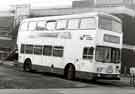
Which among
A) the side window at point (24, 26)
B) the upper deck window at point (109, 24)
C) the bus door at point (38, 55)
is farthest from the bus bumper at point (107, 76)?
the side window at point (24, 26)

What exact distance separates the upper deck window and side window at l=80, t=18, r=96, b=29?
422 millimetres

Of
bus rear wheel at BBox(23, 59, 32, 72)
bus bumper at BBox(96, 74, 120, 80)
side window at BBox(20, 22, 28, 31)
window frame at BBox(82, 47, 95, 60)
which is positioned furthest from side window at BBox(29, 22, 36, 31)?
bus bumper at BBox(96, 74, 120, 80)

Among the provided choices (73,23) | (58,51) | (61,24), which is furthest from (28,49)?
(73,23)

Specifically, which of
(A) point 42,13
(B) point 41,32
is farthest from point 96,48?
(A) point 42,13

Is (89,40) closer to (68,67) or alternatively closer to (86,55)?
(86,55)

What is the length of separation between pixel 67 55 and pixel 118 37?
353 centimetres

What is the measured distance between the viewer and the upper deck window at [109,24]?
21312 mm

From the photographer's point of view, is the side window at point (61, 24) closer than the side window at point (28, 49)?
Yes

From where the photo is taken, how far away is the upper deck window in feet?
69.9

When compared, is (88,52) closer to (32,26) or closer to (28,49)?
(28,49)

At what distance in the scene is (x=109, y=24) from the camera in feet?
71.6

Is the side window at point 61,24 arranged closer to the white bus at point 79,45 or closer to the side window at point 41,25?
the white bus at point 79,45

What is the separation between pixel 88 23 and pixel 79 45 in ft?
5.10

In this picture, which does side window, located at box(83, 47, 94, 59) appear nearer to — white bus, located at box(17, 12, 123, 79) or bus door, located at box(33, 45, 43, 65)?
white bus, located at box(17, 12, 123, 79)
